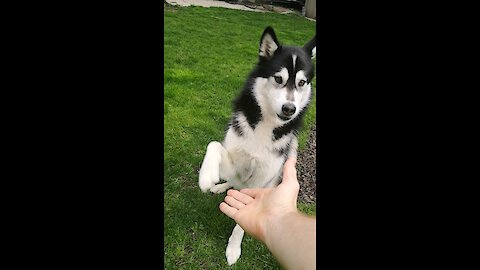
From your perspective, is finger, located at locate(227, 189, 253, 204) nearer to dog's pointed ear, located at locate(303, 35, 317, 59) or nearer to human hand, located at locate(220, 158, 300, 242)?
human hand, located at locate(220, 158, 300, 242)

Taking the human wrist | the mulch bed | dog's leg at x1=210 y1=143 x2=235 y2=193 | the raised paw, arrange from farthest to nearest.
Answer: the raised paw → the mulch bed → dog's leg at x1=210 y1=143 x2=235 y2=193 → the human wrist

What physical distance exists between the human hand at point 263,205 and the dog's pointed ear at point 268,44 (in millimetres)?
423

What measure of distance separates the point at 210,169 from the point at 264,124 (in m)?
0.30

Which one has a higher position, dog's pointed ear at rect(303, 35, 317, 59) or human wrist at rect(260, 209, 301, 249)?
dog's pointed ear at rect(303, 35, 317, 59)

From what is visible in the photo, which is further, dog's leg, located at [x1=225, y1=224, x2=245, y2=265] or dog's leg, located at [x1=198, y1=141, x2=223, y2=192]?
dog's leg, located at [x1=225, y1=224, x2=245, y2=265]

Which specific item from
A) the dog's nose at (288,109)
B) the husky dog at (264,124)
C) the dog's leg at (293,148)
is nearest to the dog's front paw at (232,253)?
the husky dog at (264,124)

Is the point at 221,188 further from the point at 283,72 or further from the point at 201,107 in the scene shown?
the point at 283,72

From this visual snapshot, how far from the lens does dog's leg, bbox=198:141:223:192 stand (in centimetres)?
130

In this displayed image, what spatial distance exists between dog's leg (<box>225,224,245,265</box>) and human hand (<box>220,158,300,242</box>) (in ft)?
0.91

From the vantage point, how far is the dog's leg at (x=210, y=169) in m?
1.30

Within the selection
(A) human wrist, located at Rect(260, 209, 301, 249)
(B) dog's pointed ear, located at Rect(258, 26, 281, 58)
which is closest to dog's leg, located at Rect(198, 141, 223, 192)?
→ (A) human wrist, located at Rect(260, 209, 301, 249)

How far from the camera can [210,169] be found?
1.33 metres
